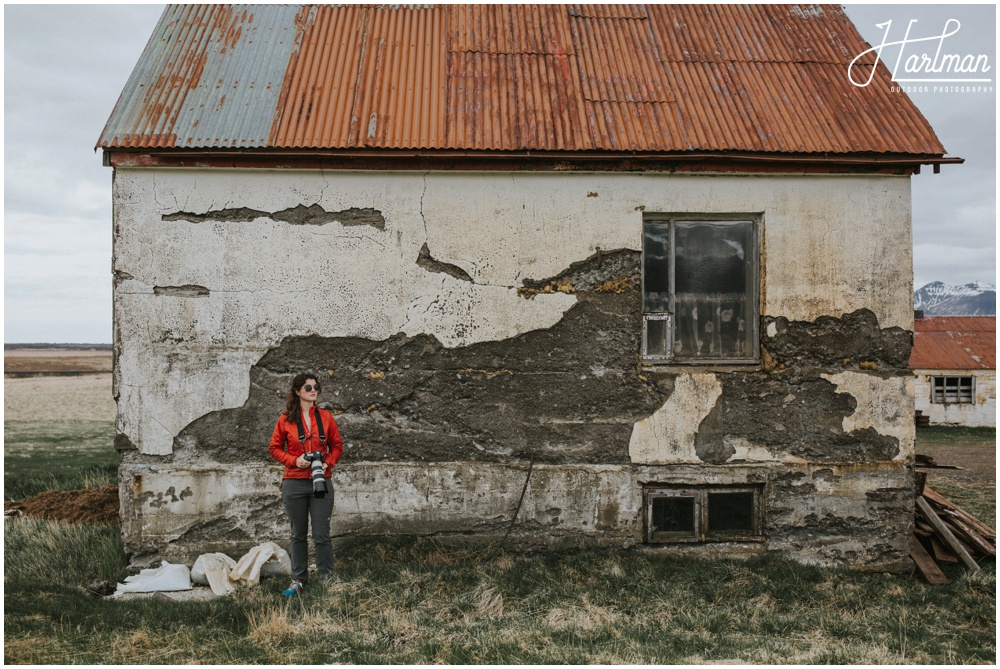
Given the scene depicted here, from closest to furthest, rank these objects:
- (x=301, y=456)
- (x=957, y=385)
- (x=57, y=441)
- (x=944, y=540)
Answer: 1. (x=301, y=456)
2. (x=944, y=540)
3. (x=57, y=441)
4. (x=957, y=385)

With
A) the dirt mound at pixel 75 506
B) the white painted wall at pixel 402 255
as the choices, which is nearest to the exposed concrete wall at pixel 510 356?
the white painted wall at pixel 402 255

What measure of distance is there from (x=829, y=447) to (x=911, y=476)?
76 centimetres

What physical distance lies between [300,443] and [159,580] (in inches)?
67.9

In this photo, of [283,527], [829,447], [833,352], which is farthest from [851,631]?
[283,527]

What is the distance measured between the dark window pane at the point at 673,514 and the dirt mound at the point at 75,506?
212 inches

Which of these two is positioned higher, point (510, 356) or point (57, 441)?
point (510, 356)

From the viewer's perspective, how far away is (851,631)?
193 inches

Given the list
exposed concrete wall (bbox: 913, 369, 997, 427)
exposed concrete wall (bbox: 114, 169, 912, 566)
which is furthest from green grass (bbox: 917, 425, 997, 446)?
exposed concrete wall (bbox: 114, 169, 912, 566)

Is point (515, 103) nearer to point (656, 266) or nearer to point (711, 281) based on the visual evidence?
point (656, 266)

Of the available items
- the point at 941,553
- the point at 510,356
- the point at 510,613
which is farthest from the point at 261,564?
the point at 941,553

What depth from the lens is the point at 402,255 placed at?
20.1ft

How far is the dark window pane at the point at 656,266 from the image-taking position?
6316 millimetres

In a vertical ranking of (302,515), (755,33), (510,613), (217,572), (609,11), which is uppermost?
(609,11)

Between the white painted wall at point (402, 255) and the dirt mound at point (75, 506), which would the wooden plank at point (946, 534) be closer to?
the white painted wall at point (402, 255)
